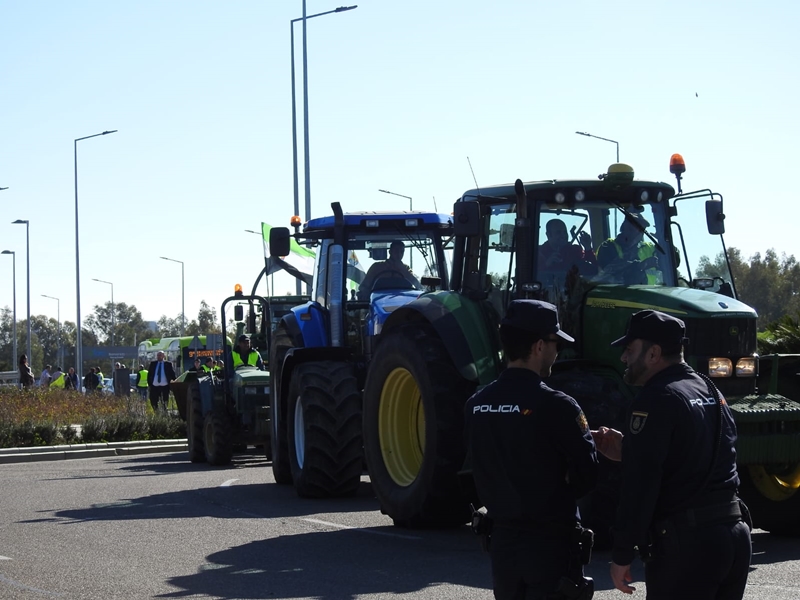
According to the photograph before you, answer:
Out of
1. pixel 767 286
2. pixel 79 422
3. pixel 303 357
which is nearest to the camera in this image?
pixel 303 357

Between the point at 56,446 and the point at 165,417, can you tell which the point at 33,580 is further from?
the point at 165,417

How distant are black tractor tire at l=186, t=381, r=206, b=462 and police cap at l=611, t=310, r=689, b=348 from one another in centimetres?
1563

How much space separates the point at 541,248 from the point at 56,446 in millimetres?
15298

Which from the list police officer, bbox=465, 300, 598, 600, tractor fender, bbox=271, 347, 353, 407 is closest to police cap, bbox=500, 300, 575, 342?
police officer, bbox=465, 300, 598, 600

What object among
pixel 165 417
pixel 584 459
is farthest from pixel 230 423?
pixel 584 459

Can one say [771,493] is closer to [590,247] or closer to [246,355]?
[590,247]

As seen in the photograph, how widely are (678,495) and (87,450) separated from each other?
65.2ft

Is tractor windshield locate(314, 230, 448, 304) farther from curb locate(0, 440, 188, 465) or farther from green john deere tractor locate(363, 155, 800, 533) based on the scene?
curb locate(0, 440, 188, 465)

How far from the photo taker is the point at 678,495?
15.4ft

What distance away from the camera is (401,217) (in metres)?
14.8

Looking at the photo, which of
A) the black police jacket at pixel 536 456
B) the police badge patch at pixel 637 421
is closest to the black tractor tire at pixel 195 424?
the black police jacket at pixel 536 456

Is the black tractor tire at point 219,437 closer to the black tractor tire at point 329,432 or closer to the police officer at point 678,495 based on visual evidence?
the black tractor tire at point 329,432

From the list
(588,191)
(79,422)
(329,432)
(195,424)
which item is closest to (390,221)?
(329,432)

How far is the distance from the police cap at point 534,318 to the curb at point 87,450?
18251mm
